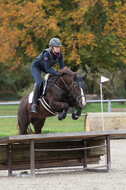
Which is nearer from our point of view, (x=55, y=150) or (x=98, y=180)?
(x=98, y=180)

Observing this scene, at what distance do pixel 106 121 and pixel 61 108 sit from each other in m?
6.36

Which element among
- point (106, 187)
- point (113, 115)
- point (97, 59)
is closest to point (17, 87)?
point (97, 59)

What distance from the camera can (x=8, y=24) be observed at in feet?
70.7

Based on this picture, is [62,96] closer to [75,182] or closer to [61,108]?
[61,108]

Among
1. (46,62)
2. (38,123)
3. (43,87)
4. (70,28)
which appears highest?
(70,28)

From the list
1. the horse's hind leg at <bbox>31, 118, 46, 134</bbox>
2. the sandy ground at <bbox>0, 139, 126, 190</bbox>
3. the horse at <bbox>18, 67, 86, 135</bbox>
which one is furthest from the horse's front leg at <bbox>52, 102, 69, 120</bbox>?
the sandy ground at <bbox>0, 139, 126, 190</bbox>

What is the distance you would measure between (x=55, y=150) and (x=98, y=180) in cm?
127

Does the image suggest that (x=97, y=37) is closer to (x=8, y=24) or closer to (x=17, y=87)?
(x=8, y=24)

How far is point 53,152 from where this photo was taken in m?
7.81

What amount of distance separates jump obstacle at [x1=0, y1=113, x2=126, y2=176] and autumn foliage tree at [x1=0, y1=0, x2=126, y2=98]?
1239 cm

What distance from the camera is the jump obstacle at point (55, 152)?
7363mm

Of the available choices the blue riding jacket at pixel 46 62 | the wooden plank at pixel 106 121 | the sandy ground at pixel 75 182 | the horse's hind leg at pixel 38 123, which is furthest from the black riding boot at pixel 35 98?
the wooden plank at pixel 106 121

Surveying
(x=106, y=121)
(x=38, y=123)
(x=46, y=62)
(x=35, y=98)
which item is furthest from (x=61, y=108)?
(x=106, y=121)

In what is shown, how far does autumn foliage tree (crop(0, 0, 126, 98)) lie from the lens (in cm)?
2041
